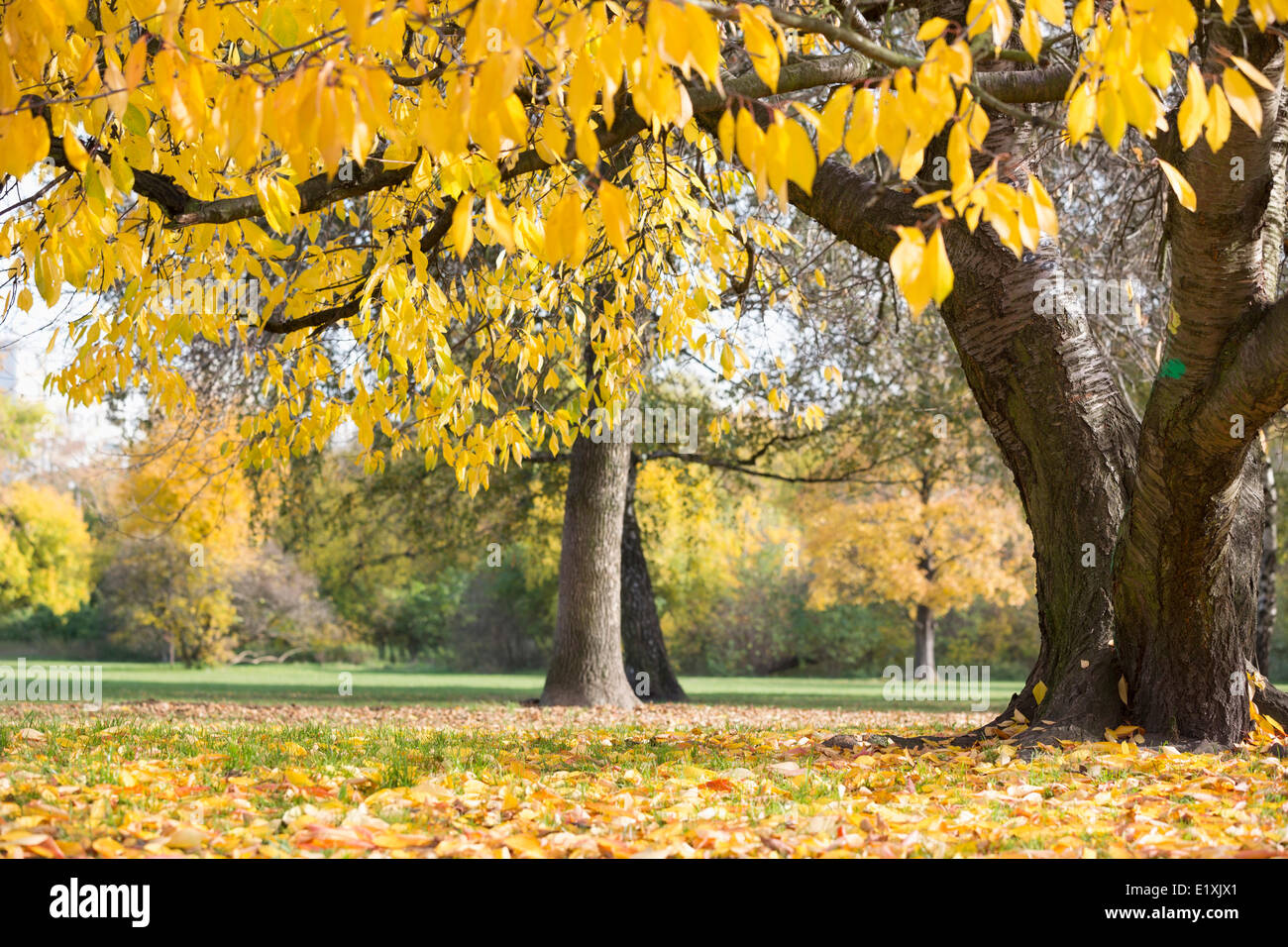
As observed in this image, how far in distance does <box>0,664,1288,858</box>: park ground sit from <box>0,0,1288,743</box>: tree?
898 millimetres

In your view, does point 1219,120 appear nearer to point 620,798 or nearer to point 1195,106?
point 1195,106

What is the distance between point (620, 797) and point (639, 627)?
1127 centimetres

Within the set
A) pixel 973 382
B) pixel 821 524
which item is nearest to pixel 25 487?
pixel 821 524

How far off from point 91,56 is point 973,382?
422 cm

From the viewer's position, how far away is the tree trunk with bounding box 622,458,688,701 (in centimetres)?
1455

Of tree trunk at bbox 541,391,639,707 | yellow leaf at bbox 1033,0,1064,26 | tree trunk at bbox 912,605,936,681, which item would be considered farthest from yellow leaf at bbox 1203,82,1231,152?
tree trunk at bbox 912,605,936,681

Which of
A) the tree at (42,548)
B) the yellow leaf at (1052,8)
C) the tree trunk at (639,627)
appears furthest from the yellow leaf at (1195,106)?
the tree at (42,548)

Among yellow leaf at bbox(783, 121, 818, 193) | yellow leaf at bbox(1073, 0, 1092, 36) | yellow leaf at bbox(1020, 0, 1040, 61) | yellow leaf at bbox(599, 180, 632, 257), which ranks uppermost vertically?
yellow leaf at bbox(1073, 0, 1092, 36)

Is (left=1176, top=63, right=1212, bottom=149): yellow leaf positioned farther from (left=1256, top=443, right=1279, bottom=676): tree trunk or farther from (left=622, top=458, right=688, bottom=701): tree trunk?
(left=622, top=458, right=688, bottom=701): tree trunk

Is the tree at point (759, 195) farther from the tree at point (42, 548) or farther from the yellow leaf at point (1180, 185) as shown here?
the tree at point (42, 548)

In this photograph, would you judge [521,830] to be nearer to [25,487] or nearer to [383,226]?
[383,226]

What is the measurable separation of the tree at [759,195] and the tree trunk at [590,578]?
470cm

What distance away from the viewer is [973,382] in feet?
17.7

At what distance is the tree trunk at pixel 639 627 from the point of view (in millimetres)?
14547
